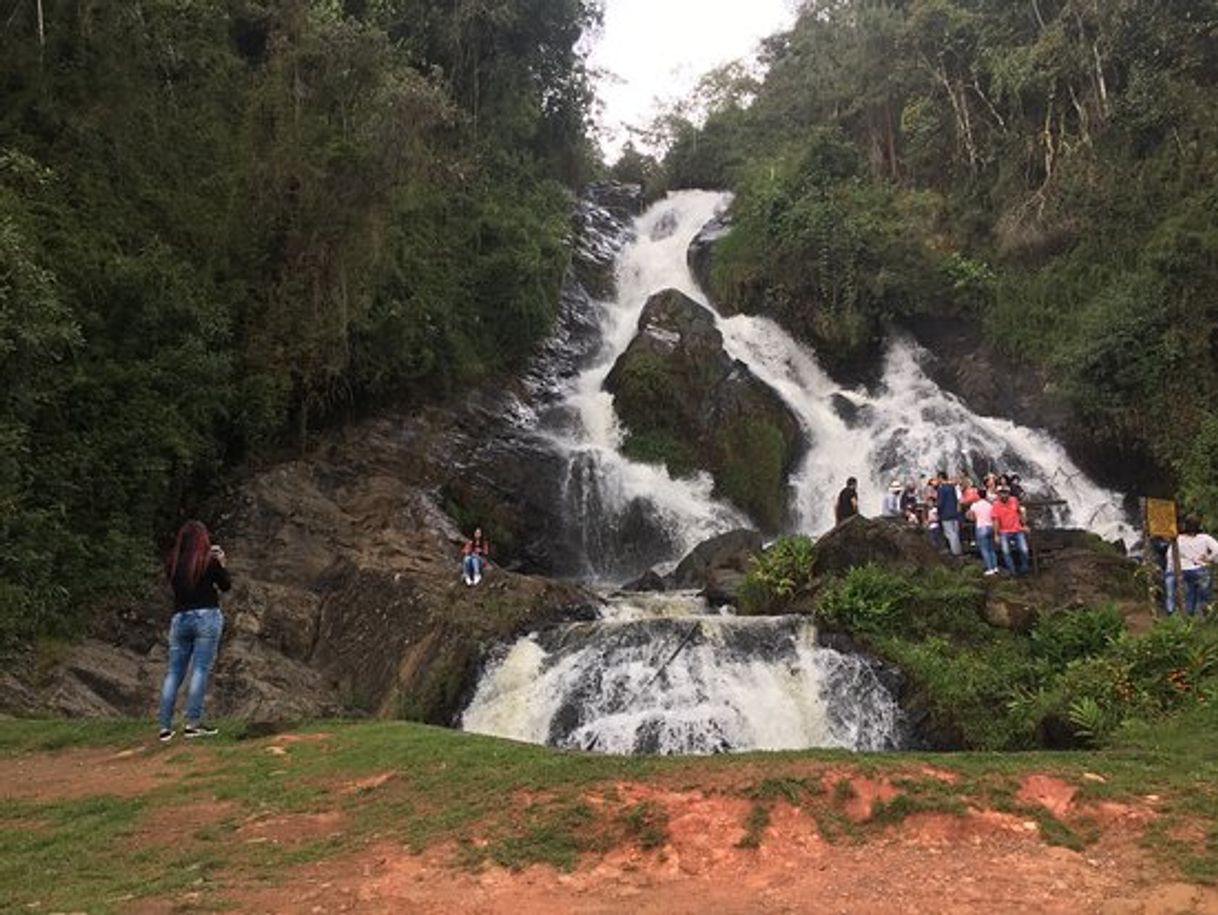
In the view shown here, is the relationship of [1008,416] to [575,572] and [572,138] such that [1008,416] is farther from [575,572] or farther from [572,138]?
[572,138]

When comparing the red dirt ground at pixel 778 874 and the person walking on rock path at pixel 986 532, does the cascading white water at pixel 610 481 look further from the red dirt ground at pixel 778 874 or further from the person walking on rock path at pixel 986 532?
the red dirt ground at pixel 778 874

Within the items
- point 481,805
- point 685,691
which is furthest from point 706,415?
point 481,805

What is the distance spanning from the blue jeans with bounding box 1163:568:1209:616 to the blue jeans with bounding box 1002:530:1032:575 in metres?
2.75

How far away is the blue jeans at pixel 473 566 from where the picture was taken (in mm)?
15555

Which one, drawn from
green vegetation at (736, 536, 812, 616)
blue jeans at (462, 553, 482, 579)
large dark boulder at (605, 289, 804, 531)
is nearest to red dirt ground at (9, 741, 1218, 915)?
green vegetation at (736, 536, 812, 616)

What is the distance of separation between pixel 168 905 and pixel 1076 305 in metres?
25.9

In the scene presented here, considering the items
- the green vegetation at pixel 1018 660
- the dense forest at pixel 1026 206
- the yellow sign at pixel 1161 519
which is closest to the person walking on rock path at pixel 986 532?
the green vegetation at pixel 1018 660

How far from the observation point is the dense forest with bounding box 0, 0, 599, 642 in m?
13.5

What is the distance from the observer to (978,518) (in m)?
15.2

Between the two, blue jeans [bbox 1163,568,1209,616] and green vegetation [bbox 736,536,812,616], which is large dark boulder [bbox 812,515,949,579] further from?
blue jeans [bbox 1163,568,1209,616]

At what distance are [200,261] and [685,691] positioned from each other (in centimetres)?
1174

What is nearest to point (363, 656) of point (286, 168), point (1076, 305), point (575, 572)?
point (575, 572)

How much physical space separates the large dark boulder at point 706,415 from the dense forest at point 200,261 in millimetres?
3509

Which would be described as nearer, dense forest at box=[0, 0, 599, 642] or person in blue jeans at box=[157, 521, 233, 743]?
person in blue jeans at box=[157, 521, 233, 743]
